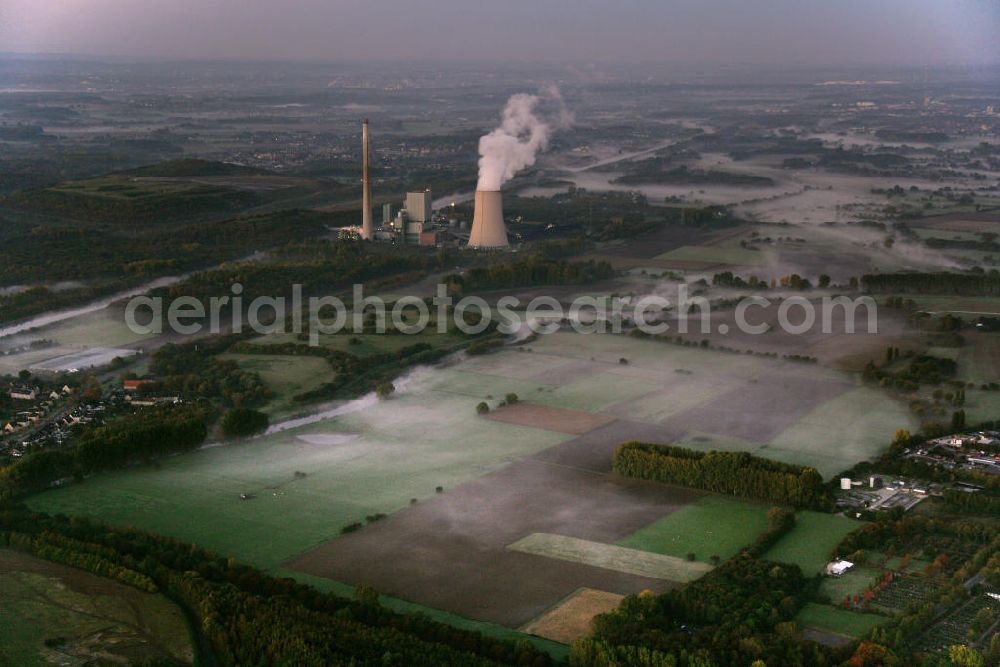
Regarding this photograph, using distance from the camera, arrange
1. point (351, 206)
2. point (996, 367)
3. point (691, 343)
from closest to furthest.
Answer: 1. point (996, 367)
2. point (691, 343)
3. point (351, 206)

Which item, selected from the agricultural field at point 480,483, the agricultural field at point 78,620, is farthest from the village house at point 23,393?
the agricultural field at point 78,620

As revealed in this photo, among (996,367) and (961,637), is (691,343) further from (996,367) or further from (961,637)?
(961,637)

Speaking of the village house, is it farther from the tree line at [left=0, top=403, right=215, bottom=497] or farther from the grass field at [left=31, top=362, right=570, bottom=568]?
the grass field at [left=31, top=362, right=570, bottom=568]


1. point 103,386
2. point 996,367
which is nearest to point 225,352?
point 103,386

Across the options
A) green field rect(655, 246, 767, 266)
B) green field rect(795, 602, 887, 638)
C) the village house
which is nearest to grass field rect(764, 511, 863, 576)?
green field rect(795, 602, 887, 638)

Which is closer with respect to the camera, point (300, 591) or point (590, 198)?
point (300, 591)

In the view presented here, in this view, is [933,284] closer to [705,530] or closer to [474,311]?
[474,311]
